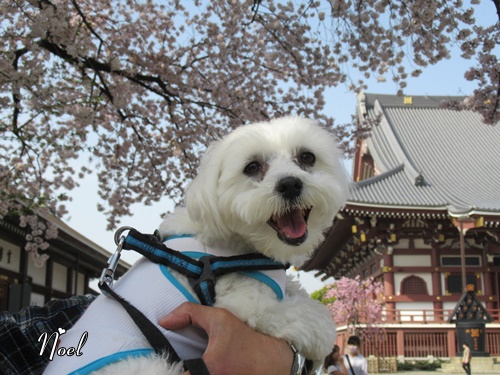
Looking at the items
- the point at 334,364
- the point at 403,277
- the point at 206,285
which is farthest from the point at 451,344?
the point at 206,285

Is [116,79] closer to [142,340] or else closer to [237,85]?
[237,85]

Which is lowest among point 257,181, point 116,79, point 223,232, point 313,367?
point 313,367

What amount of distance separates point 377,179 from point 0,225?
14.2 meters

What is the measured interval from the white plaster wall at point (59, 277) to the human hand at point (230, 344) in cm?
1666

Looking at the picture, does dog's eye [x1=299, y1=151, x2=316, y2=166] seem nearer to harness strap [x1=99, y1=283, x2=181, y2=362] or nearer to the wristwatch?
the wristwatch

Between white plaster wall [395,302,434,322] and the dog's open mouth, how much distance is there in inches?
720

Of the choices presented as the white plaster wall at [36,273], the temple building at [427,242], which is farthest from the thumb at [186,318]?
the temple building at [427,242]

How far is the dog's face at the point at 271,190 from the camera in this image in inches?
80.2

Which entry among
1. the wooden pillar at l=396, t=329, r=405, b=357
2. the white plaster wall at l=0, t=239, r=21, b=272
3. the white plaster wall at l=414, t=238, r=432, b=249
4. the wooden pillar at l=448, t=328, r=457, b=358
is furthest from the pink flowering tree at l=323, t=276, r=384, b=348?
the white plaster wall at l=0, t=239, r=21, b=272

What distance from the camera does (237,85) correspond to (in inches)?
389

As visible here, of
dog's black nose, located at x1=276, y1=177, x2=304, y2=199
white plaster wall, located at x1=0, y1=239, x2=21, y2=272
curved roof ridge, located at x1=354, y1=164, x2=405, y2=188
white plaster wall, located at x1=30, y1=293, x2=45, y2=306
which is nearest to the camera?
dog's black nose, located at x1=276, y1=177, x2=304, y2=199

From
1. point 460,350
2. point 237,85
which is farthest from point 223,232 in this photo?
point 460,350

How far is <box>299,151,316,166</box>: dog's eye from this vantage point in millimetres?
2252

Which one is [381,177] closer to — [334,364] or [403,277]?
[403,277]
